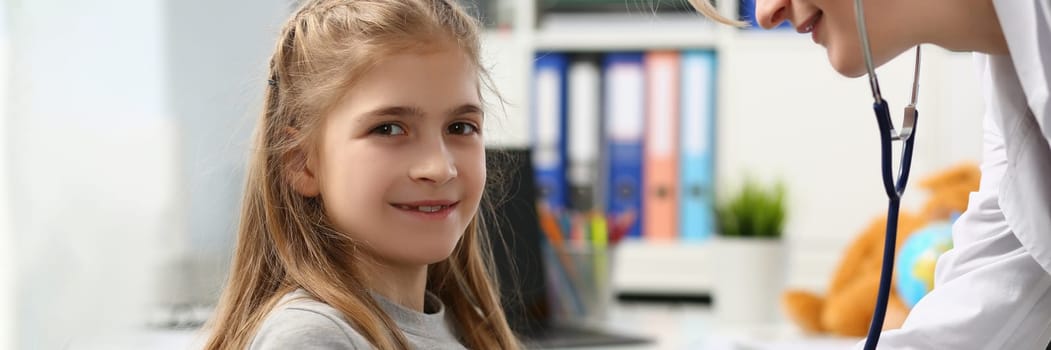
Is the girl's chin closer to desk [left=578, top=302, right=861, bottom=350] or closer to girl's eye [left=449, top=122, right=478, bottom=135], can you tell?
girl's eye [left=449, top=122, right=478, bottom=135]

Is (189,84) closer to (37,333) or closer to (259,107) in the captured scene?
(37,333)

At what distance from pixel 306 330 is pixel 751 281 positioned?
3.76 feet

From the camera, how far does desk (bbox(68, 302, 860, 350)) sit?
1342 mm

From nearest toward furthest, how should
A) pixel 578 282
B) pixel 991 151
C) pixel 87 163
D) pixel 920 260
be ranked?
pixel 991 151
pixel 87 163
pixel 920 260
pixel 578 282

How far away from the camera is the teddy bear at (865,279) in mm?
1557

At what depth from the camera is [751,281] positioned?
71.1 inches

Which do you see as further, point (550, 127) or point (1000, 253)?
point (550, 127)

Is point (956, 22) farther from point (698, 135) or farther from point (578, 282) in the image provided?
point (698, 135)

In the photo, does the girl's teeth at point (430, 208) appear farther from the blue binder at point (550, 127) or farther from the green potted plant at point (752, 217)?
the blue binder at point (550, 127)

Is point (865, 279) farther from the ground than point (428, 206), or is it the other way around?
point (428, 206)

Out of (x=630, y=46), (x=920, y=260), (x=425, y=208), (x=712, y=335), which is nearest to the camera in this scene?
(x=425, y=208)

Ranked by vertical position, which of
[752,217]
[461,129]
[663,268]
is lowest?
[663,268]

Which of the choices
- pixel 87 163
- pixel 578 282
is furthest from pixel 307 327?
pixel 578 282

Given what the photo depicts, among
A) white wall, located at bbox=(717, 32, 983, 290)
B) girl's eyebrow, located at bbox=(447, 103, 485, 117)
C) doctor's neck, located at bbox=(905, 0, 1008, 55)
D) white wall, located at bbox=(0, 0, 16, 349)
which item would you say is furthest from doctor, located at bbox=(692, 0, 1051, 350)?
white wall, located at bbox=(717, 32, 983, 290)
